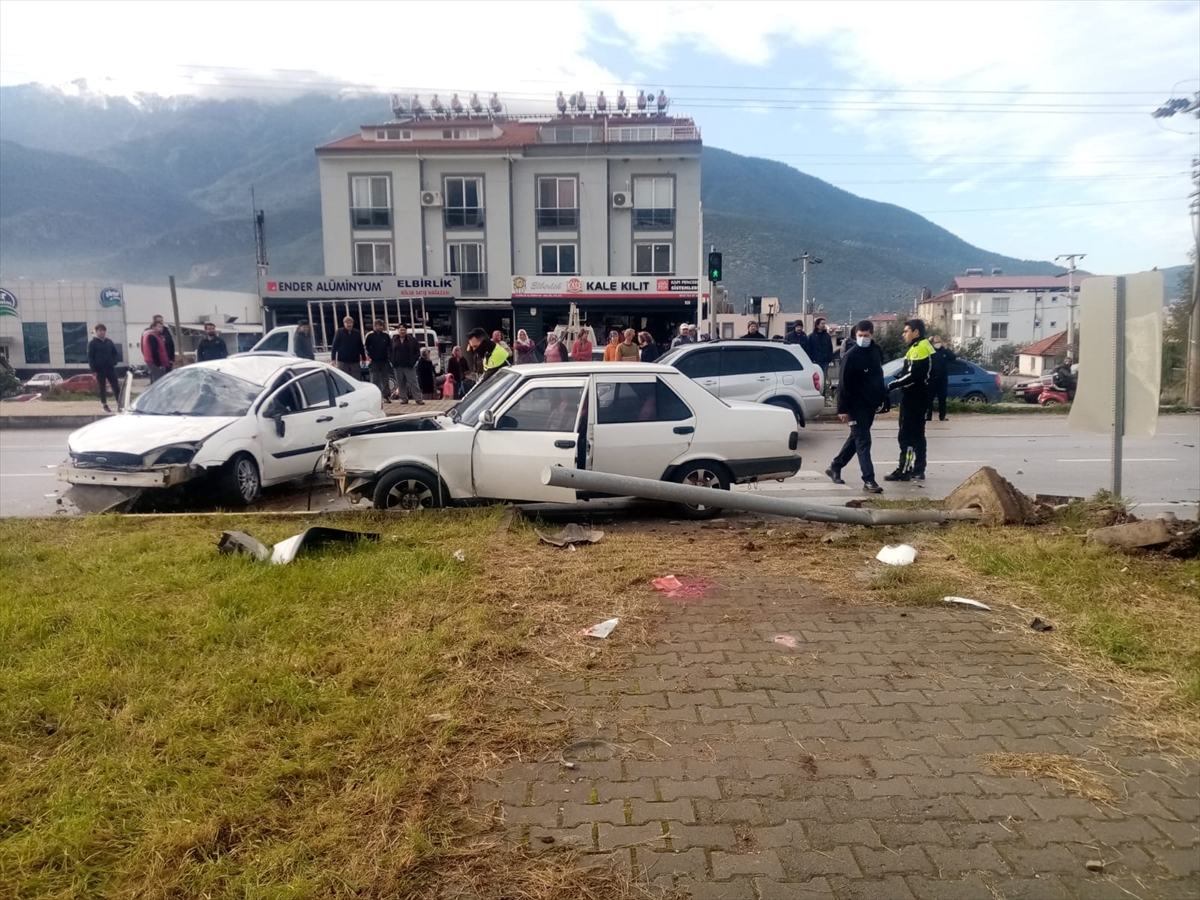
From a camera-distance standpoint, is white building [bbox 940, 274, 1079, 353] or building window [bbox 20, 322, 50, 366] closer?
building window [bbox 20, 322, 50, 366]

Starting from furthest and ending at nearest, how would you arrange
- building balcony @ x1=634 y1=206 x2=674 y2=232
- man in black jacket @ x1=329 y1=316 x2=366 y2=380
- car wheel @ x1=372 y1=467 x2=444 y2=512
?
building balcony @ x1=634 y1=206 x2=674 y2=232 < man in black jacket @ x1=329 y1=316 x2=366 y2=380 < car wheel @ x1=372 y1=467 x2=444 y2=512

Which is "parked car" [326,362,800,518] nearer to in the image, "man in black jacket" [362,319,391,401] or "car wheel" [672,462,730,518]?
"car wheel" [672,462,730,518]

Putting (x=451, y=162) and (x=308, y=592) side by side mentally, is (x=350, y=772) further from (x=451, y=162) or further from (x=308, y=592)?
(x=451, y=162)

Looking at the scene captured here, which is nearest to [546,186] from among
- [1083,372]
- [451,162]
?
[451,162]

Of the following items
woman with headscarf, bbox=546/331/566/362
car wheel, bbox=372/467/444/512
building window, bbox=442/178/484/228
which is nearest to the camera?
car wheel, bbox=372/467/444/512

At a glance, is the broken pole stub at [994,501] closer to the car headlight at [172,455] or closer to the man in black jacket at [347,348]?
the car headlight at [172,455]

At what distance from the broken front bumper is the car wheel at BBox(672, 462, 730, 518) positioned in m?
4.85

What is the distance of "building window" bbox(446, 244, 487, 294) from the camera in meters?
47.2

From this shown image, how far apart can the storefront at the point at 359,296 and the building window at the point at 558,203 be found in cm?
688

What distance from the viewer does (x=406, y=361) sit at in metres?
18.6

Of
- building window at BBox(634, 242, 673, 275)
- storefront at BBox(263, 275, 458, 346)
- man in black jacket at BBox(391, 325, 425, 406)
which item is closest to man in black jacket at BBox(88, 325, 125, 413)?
man in black jacket at BBox(391, 325, 425, 406)

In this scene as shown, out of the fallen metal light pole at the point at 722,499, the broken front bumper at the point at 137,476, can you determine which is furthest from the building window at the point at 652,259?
the fallen metal light pole at the point at 722,499

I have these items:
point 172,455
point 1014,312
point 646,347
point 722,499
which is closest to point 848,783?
point 722,499

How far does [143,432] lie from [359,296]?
3308 centimetres
